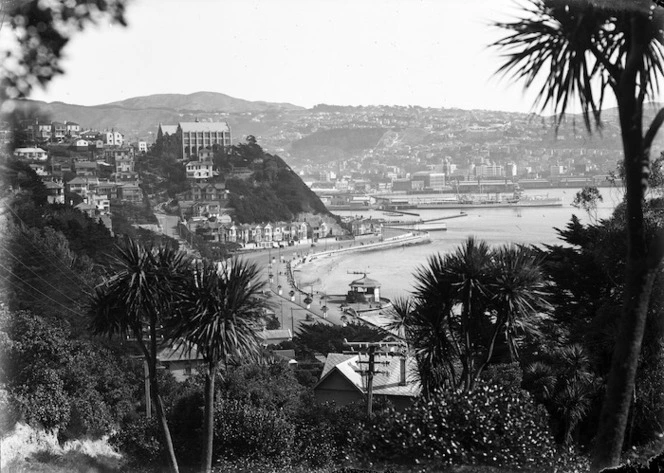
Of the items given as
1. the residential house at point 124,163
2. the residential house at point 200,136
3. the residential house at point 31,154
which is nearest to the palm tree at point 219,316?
the residential house at point 31,154

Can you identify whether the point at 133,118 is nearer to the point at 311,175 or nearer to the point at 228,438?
the point at 228,438

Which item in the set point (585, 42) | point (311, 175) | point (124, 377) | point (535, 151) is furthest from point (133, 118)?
point (311, 175)

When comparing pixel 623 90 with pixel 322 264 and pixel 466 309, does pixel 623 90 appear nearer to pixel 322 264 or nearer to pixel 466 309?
pixel 466 309

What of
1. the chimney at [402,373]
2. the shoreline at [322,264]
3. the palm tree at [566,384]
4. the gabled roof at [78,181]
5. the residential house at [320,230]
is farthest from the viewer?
the shoreline at [322,264]

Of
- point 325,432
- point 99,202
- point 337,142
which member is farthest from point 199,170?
point 325,432

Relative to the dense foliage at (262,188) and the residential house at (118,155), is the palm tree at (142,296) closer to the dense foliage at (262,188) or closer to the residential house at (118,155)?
the dense foliage at (262,188)

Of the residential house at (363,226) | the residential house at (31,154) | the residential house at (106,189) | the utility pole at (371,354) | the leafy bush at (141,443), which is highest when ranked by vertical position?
the residential house at (31,154)

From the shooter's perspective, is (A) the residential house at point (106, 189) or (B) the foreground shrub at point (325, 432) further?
(A) the residential house at point (106, 189)
